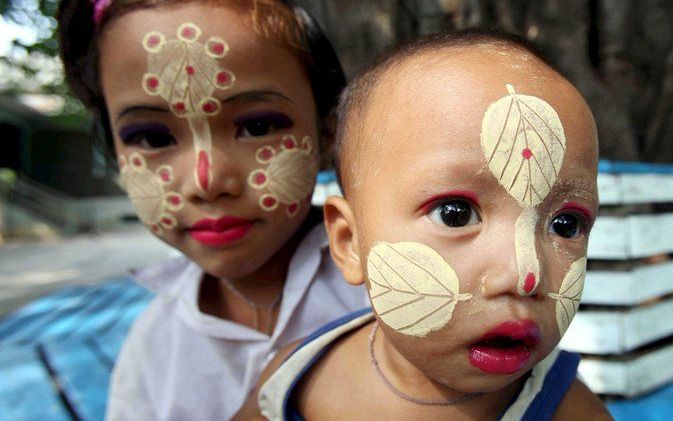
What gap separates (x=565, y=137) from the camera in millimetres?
814

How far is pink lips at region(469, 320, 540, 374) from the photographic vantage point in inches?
30.7

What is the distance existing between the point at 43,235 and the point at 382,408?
13.6 meters

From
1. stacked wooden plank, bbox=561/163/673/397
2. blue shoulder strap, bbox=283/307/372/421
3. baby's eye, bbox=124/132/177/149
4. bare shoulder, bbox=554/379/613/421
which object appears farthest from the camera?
stacked wooden plank, bbox=561/163/673/397

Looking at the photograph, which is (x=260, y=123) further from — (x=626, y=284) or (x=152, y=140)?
(x=626, y=284)

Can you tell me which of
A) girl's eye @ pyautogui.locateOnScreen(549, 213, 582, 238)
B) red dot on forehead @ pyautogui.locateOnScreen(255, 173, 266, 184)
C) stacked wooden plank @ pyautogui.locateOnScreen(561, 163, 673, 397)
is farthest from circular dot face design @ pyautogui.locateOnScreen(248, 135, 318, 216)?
stacked wooden plank @ pyautogui.locateOnScreen(561, 163, 673, 397)

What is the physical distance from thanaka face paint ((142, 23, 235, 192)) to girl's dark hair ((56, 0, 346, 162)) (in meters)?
0.09

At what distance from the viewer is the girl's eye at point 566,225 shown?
0.83 meters

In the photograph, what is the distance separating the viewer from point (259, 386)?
122 centimetres

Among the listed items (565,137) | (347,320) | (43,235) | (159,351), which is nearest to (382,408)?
(347,320)

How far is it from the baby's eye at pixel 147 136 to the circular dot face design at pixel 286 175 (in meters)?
0.21

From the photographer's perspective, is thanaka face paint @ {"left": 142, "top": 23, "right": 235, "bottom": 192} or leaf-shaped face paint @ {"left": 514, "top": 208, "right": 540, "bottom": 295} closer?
leaf-shaped face paint @ {"left": 514, "top": 208, "right": 540, "bottom": 295}

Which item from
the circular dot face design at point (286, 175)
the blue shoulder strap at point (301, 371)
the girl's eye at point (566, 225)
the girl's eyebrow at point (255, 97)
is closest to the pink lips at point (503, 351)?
the girl's eye at point (566, 225)

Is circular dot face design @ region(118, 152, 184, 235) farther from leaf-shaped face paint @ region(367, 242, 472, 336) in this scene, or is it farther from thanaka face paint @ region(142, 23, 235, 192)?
leaf-shaped face paint @ region(367, 242, 472, 336)

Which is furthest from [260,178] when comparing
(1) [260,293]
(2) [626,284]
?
(2) [626,284]
